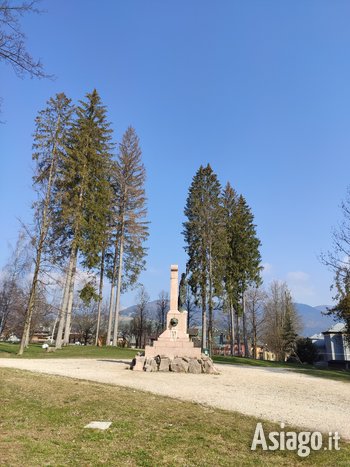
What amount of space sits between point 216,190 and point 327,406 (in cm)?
2826

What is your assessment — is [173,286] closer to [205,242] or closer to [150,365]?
[150,365]

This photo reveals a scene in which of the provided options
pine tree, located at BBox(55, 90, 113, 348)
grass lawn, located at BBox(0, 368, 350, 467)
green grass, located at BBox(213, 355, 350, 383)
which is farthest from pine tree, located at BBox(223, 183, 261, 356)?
grass lawn, located at BBox(0, 368, 350, 467)

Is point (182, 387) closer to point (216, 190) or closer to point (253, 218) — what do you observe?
point (216, 190)

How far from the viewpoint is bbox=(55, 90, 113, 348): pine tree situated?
2400 centimetres

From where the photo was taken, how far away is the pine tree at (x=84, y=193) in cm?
2400

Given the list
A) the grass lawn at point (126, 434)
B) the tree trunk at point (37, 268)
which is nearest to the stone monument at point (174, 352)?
the grass lawn at point (126, 434)

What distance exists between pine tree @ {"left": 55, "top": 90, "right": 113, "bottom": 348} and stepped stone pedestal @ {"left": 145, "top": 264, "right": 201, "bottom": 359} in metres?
9.05

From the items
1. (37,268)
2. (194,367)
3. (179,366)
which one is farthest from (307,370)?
(37,268)

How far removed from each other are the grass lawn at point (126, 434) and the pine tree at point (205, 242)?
24.0m

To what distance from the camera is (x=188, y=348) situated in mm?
16125

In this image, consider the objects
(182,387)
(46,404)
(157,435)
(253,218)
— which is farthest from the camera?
(253,218)

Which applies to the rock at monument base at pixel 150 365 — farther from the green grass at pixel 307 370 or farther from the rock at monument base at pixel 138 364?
the green grass at pixel 307 370

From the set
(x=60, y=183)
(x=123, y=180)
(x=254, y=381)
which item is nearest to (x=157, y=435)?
(x=254, y=381)

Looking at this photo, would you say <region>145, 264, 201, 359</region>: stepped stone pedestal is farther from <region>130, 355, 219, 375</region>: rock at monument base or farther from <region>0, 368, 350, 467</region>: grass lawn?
<region>0, 368, 350, 467</region>: grass lawn
